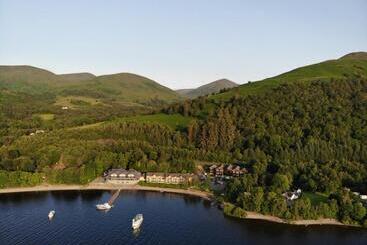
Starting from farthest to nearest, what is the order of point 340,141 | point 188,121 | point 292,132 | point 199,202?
point 188,121 → point 292,132 → point 340,141 → point 199,202

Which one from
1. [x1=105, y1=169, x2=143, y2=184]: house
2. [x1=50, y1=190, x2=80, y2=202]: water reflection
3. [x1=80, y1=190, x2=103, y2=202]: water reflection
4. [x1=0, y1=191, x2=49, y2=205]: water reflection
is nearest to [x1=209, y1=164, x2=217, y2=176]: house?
[x1=105, y1=169, x2=143, y2=184]: house

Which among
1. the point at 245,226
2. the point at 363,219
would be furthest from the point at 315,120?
the point at 245,226

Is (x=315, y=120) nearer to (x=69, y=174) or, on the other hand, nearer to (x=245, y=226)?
(x=245, y=226)

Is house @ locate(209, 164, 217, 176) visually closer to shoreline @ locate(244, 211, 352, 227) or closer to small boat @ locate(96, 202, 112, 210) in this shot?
shoreline @ locate(244, 211, 352, 227)

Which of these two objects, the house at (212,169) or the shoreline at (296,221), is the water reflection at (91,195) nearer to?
the house at (212,169)

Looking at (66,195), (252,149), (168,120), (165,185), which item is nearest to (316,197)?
(252,149)

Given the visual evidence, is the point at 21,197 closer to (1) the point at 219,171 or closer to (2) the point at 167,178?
(2) the point at 167,178
